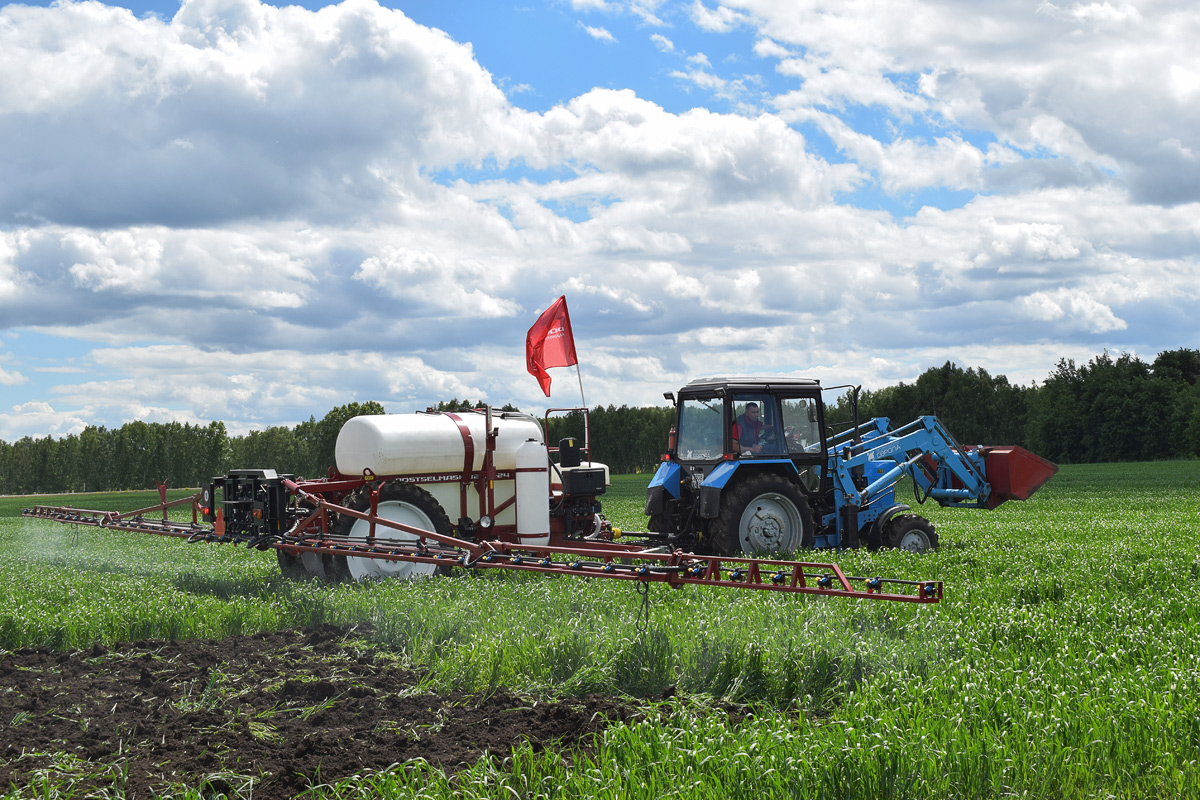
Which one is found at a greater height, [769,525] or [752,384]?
[752,384]

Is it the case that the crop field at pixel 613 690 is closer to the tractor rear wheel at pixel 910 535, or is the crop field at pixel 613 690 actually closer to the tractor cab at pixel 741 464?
the tractor cab at pixel 741 464

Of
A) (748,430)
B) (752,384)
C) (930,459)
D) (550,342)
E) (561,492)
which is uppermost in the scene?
(550,342)

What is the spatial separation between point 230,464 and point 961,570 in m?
79.5

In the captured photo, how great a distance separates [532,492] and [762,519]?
9.98 ft

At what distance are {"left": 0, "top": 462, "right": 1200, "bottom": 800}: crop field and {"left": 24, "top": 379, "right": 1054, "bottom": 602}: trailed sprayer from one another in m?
1.40

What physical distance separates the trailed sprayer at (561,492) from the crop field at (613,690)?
1.40 m

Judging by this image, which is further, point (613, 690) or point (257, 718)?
point (613, 690)

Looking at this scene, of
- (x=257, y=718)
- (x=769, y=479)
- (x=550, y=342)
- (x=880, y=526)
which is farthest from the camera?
(x=550, y=342)

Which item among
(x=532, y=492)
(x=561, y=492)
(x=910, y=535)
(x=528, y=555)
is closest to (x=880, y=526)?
(x=910, y=535)

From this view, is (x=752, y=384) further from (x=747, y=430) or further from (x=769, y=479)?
(x=769, y=479)

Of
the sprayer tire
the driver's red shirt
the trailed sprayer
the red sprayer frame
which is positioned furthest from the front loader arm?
the sprayer tire

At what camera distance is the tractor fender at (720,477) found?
12023 mm

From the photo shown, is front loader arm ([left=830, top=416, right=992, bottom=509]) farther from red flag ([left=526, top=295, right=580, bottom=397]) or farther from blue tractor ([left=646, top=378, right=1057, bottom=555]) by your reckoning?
red flag ([left=526, top=295, right=580, bottom=397])

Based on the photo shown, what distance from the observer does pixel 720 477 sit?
40.0 ft
